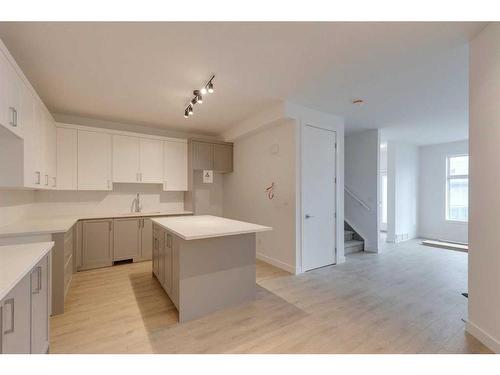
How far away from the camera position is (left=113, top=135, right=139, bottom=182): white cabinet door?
4.28 m

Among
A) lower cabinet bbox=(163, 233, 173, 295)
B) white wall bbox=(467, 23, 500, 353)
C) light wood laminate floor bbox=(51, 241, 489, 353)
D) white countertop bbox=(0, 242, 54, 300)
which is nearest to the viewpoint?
white countertop bbox=(0, 242, 54, 300)

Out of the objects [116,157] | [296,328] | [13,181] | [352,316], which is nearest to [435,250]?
[352,316]

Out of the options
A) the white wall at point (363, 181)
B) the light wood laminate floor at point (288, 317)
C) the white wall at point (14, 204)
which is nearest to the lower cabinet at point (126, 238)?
the light wood laminate floor at point (288, 317)

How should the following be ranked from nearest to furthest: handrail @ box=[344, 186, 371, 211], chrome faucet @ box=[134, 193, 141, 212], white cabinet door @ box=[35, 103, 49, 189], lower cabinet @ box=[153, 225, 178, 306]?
lower cabinet @ box=[153, 225, 178, 306] → white cabinet door @ box=[35, 103, 49, 189] → chrome faucet @ box=[134, 193, 141, 212] → handrail @ box=[344, 186, 371, 211]

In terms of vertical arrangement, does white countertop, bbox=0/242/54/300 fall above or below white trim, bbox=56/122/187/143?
below

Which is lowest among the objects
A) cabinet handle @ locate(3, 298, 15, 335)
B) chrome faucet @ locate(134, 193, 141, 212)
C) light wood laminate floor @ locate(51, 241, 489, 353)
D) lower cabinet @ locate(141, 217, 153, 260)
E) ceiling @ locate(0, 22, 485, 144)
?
light wood laminate floor @ locate(51, 241, 489, 353)

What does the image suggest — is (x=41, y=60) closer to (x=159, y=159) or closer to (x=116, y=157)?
(x=116, y=157)

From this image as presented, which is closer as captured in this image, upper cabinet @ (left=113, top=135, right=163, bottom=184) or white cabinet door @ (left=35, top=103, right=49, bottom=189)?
white cabinet door @ (left=35, top=103, right=49, bottom=189)

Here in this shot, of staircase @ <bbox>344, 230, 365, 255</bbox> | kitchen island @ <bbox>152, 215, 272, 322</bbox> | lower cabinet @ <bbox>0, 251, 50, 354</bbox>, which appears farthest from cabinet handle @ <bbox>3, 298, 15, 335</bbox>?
staircase @ <bbox>344, 230, 365, 255</bbox>

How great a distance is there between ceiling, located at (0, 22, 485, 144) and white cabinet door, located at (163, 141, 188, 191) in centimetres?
93

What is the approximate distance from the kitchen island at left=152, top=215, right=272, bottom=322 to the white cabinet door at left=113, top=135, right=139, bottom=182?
2174 millimetres

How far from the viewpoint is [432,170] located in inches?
258

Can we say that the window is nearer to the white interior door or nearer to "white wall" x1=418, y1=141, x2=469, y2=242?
"white wall" x1=418, y1=141, x2=469, y2=242

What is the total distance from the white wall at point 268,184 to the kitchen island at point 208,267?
1.25 metres
